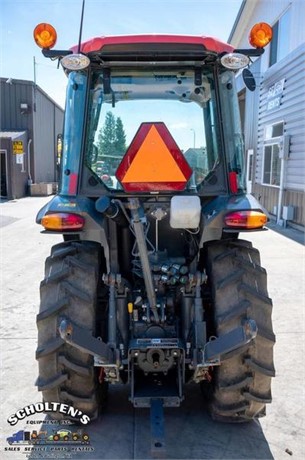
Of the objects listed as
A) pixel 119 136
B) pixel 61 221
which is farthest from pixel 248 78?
pixel 61 221

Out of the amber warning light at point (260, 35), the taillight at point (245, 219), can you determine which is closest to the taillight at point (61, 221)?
the taillight at point (245, 219)

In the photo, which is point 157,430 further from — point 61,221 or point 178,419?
point 61,221

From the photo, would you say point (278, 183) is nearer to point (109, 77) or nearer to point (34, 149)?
point (109, 77)

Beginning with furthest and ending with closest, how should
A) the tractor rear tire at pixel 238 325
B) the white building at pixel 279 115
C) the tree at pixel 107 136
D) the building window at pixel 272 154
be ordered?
the building window at pixel 272 154 < the white building at pixel 279 115 < the tree at pixel 107 136 < the tractor rear tire at pixel 238 325

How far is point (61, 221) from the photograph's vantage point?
2486 millimetres

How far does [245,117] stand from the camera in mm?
16578

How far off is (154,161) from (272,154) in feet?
37.0

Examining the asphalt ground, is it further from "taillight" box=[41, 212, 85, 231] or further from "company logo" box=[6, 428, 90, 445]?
"taillight" box=[41, 212, 85, 231]

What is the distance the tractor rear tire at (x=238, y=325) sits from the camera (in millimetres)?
2465

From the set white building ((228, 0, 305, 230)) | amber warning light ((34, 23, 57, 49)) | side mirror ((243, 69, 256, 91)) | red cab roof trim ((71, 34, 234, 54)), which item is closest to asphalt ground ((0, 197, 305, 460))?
side mirror ((243, 69, 256, 91))

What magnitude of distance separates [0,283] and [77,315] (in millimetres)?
4046

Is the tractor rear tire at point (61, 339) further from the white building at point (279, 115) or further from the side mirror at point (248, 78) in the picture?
the white building at point (279, 115)

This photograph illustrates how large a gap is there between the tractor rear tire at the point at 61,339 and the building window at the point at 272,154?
1001 cm

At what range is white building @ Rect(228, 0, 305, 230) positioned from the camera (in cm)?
1046
